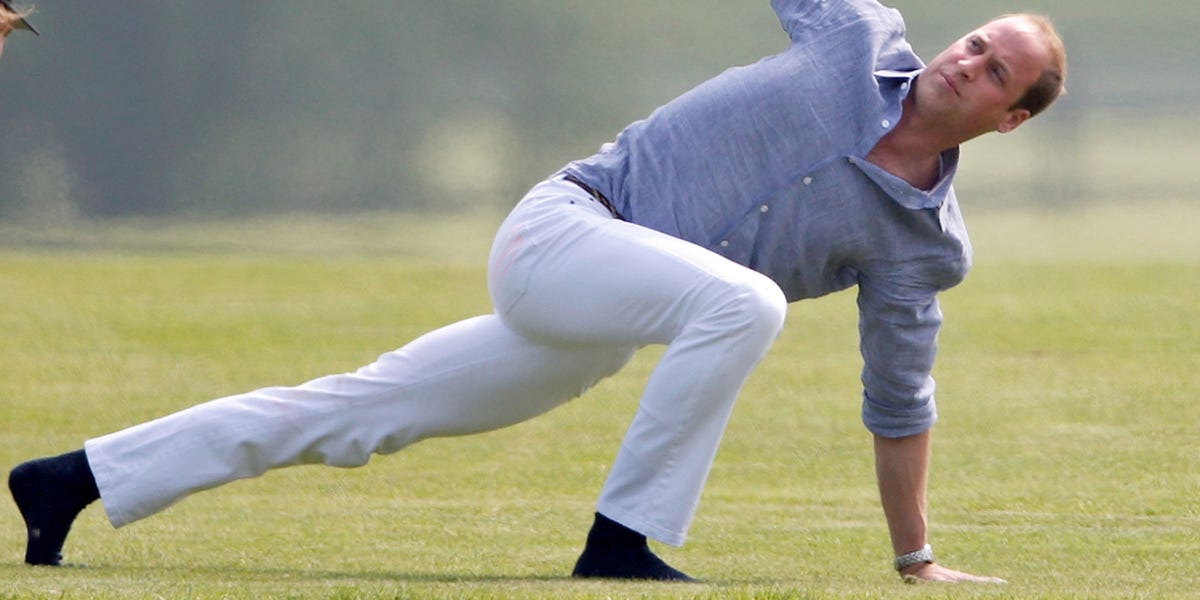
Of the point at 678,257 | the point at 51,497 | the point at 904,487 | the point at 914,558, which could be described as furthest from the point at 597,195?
the point at 51,497

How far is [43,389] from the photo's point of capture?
9492 mm

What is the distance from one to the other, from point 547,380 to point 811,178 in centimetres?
76

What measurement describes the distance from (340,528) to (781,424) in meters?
3.04

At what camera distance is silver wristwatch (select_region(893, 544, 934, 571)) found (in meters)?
4.62

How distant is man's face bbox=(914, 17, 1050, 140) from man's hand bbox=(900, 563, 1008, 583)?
1011mm

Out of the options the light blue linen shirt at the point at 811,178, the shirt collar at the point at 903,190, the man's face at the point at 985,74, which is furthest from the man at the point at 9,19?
the man's face at the point at 985,74

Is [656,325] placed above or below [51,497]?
above

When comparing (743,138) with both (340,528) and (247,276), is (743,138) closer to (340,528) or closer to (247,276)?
(340,528)

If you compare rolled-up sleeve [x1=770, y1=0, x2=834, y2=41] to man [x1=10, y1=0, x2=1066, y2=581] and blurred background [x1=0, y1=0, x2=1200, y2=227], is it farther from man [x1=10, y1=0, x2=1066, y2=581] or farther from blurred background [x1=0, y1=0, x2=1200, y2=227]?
blurred background [x1=0, y1=0, x2=1200, y2=227]

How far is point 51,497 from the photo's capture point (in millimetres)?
4449

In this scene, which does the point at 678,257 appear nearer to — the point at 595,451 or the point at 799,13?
the point at 799,13

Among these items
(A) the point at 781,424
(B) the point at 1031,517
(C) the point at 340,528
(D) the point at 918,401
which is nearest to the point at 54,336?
(A) the point at 781,424

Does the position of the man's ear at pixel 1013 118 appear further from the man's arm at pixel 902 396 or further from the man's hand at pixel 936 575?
the man's hand at pixel 936 575

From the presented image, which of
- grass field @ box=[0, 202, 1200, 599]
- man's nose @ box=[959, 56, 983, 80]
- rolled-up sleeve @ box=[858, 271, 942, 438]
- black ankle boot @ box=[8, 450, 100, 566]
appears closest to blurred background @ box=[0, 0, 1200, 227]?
grass field @ box=[0, 202, 1200, 599]
